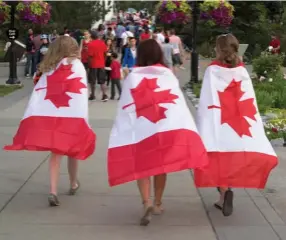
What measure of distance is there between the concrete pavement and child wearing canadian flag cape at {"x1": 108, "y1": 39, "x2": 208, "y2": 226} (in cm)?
36

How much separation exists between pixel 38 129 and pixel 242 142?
75.7 inches

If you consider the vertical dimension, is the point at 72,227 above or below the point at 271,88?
above

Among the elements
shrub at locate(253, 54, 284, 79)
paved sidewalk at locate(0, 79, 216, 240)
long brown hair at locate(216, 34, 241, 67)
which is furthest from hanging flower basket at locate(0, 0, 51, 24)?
long brown hair at locate(216, 34, 241, 67)

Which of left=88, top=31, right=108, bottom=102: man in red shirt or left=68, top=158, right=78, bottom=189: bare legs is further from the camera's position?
left=88, top=31, right=108, bottom=102: man in red shirt

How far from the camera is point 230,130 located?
5551mm

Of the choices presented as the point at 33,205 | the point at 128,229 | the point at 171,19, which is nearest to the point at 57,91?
the point at 33,205

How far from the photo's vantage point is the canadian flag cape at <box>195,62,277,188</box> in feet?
18.1

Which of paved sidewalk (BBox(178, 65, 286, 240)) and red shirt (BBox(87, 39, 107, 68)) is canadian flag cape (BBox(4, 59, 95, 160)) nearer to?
paved sidewalk (BBox(178, 65, 286, 240))

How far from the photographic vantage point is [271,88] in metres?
14.3

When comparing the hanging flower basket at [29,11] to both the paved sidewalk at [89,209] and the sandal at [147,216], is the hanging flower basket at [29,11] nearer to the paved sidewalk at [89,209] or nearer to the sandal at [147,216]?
the paved sidewalk at [89,209]

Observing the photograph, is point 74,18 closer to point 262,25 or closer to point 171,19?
point 262,25

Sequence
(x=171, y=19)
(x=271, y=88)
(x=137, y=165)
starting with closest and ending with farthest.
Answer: (x=137, y=165) < (x=271, y=88) < (x=171, y=19)

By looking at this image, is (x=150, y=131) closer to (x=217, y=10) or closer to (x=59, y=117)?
(x=59, y=117)

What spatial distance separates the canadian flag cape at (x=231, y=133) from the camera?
5504mm
